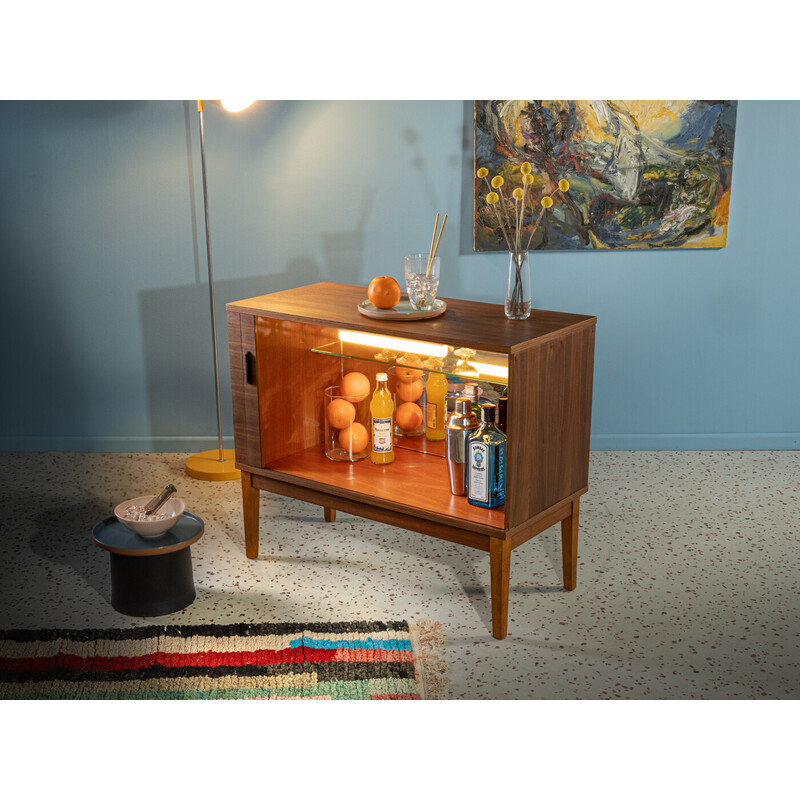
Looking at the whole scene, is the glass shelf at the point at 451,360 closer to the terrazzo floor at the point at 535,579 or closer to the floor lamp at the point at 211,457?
the terrazzo floor at the point at 535,579

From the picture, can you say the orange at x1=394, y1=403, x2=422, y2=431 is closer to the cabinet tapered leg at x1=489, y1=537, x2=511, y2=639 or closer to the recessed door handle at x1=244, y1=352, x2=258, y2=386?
the recessed door handle at x1=244, y1=352, x2=258, y2=386

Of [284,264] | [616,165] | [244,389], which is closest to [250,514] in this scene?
[244,389]

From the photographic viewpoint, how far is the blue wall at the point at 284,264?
14.5 ft

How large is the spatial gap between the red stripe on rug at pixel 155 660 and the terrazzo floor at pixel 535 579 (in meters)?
0.22

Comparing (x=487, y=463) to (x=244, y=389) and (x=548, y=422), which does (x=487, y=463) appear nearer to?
(x=548, y=422)

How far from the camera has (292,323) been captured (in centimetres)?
337

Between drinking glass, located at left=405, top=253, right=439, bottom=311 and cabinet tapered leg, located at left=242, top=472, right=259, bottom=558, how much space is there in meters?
0.93

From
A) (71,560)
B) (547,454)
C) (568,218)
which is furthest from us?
(568,218)

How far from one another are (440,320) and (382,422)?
491 mm

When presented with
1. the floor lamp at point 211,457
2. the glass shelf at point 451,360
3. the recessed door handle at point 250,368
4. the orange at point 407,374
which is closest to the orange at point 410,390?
the orange at point 407,374

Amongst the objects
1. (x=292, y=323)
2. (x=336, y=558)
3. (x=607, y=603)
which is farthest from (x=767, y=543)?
(x=292, y=323)

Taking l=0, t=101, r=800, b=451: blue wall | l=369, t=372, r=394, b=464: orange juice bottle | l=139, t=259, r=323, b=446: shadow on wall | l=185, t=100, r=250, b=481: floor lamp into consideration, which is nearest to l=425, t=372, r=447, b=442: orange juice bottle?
l=369, t=372, r=394, b=464: orange juice bottle

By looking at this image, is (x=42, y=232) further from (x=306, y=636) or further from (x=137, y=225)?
(x=306, y=636)

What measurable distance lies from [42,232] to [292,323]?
1833 mm
